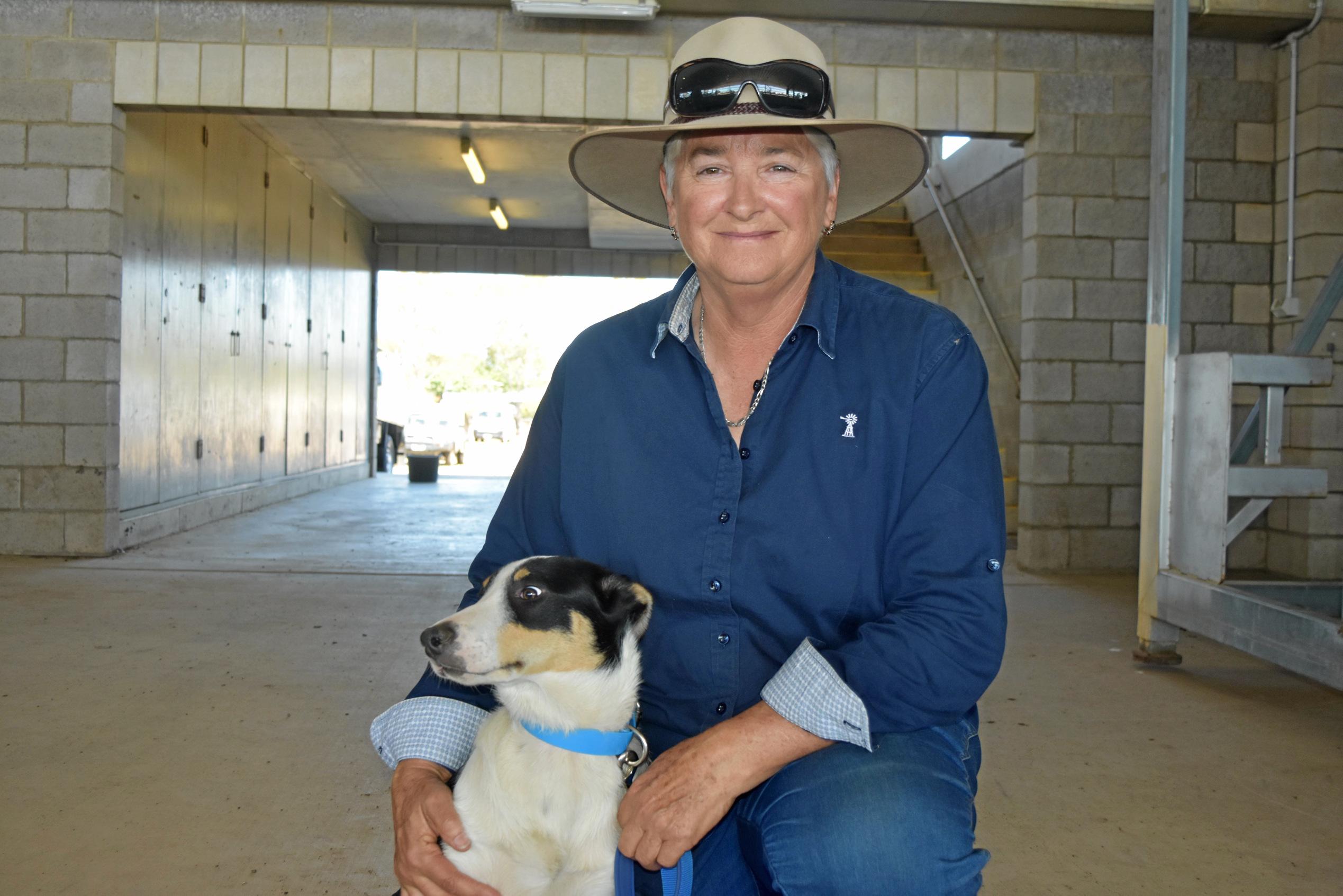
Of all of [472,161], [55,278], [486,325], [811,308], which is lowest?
[811,308]

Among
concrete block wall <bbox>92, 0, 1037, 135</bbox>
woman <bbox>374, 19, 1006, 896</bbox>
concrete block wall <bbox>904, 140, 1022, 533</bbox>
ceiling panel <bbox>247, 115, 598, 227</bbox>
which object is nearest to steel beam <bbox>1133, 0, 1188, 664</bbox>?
concrete block wall <bbox>92, 0, 1037, 135</bbox>

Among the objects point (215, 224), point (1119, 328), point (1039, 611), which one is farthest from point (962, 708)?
point (215, 224)

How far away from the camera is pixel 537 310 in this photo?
1699 inches

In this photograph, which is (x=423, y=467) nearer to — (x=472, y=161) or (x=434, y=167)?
(x=434, y=167)

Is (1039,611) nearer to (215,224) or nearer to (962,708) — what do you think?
(962,708)

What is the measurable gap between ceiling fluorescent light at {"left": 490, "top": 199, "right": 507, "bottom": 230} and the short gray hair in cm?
956

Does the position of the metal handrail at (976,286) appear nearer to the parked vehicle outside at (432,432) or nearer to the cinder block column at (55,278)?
the cinder block column at (55,278)

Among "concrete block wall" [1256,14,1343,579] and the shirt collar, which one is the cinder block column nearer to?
the shirt collar

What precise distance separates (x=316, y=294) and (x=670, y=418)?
941 cm

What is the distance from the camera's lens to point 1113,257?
5.53m

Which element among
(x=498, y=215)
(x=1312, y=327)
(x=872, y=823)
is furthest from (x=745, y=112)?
(x=498, y=215)

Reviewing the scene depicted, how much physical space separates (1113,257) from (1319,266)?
98 cm

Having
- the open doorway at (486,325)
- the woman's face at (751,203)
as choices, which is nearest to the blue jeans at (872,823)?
the woman's face at (751,203)

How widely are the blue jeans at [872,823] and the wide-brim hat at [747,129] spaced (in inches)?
33.1
